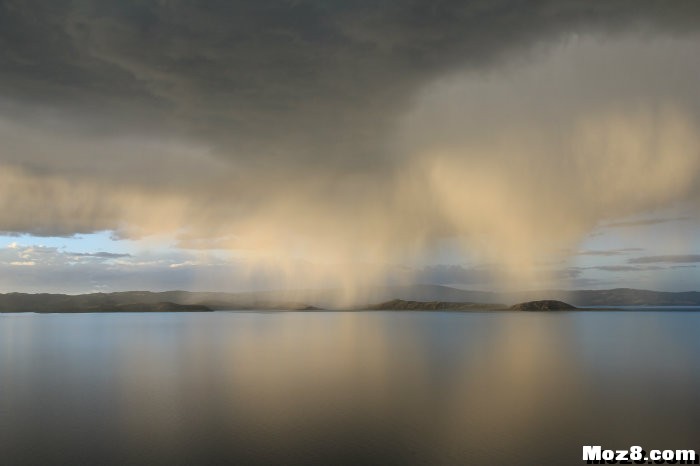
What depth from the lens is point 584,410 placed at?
3466 centimetres

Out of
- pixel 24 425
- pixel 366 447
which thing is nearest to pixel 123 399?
pixel 24 425

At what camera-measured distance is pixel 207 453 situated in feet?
82.7

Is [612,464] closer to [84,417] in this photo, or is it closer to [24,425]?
[84,417]

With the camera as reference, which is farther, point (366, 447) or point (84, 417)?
point (84, 417)

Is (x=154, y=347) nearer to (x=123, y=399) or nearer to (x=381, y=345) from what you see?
(x=381, y=345)

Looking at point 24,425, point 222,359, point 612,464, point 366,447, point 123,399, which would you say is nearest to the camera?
point 612,464

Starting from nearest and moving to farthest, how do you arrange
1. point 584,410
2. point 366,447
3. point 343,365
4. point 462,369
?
point 366,447
point 584,410
point 462,369
point 343,365

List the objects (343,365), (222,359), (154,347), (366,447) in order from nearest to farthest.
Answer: (366,447) < (343,365) < (222,359) < (154,347)

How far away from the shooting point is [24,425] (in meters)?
31.2

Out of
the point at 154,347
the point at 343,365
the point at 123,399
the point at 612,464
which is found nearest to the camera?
the point at 612,464

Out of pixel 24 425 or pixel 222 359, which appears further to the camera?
pixel 222 359

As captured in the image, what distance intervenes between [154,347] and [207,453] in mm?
68166

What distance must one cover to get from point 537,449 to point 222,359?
49392 mm

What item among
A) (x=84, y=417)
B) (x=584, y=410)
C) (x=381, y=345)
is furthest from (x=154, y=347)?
(x=584, y=410)
